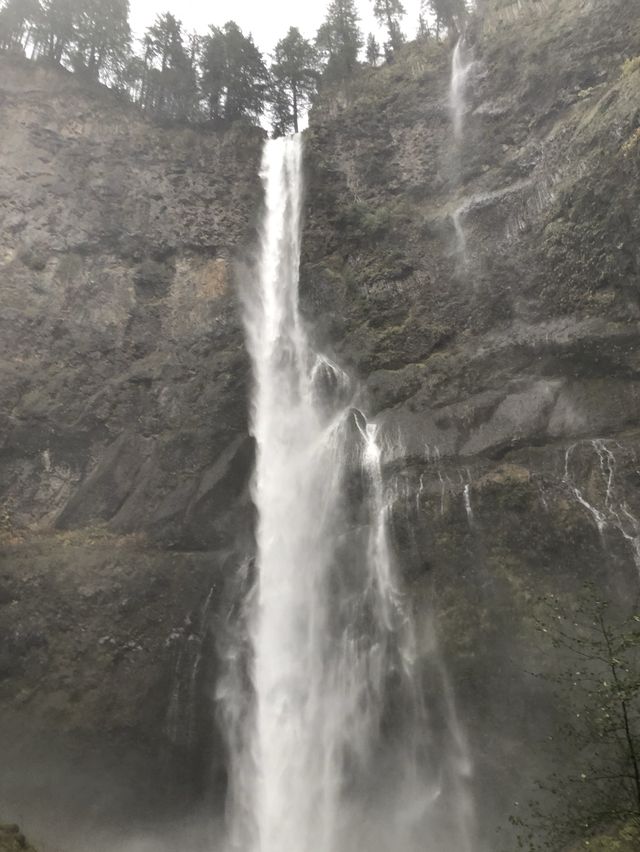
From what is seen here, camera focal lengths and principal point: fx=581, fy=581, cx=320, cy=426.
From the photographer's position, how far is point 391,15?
34375mm

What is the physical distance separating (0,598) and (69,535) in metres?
2.40

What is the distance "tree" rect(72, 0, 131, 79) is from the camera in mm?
29859

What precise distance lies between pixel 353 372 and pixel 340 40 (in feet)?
79.0

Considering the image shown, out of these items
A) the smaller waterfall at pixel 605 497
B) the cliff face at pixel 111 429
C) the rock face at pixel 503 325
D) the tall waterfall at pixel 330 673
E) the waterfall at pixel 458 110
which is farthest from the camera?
the waterfall at pixel 458 110

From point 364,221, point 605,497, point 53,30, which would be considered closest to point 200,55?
point 53,30

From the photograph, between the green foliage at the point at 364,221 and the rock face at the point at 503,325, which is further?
the green foliage at the point at 364,221

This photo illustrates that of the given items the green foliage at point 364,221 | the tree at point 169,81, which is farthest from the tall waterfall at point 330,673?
the tree at point 169,81

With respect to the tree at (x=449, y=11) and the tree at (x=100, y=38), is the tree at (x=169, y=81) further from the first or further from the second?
the tree at (x=449, y=11)

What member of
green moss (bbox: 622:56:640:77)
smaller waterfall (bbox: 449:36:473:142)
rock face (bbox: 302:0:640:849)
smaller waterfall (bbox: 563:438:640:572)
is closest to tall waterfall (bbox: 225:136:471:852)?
rock face (bbox: 302:0:640:849)

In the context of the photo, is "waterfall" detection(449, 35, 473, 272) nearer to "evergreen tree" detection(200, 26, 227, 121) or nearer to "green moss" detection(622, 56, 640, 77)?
"green moss" detection(622, 56, 640, 77)

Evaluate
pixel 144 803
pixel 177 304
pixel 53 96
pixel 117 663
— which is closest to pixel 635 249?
pixel 177 304

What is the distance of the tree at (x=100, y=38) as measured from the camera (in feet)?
98.0

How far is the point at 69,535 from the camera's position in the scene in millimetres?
17141

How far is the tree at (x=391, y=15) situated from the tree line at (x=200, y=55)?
0.27ft
